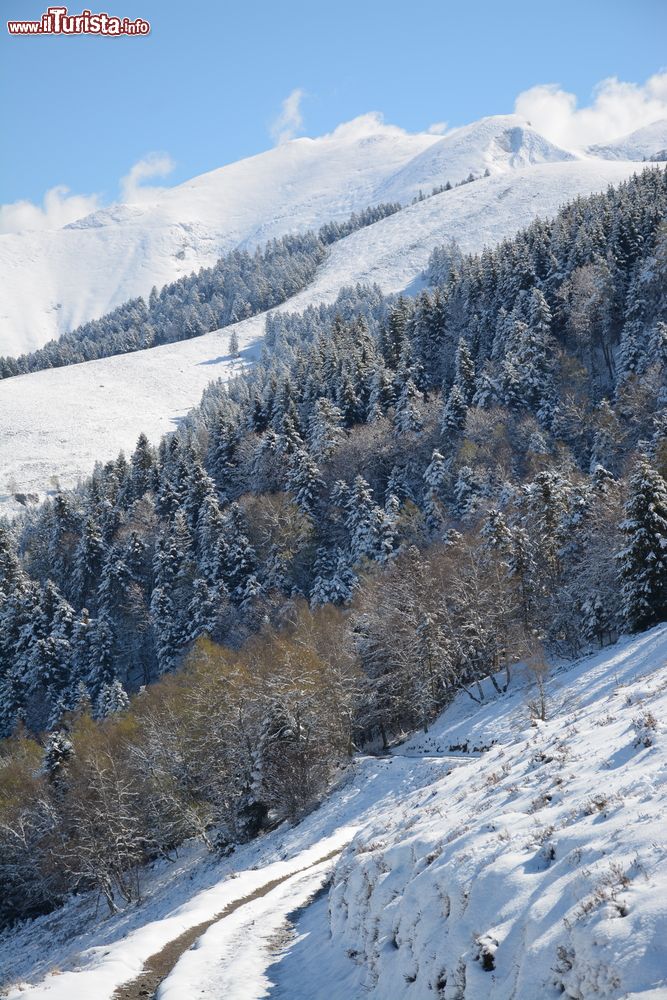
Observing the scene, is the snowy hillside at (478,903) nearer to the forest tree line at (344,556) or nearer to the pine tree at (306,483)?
the forest tree line at (344,556)

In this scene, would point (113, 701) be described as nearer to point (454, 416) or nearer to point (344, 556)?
point (344, 556)

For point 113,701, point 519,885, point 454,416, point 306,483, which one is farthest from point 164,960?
point 454,416

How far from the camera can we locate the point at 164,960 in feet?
48.5

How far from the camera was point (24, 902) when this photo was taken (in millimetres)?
43156

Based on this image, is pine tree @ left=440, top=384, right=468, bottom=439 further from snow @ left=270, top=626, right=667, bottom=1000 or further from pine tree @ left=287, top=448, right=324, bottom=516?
snow @ left=270, top=626, right=667, bottom=1000

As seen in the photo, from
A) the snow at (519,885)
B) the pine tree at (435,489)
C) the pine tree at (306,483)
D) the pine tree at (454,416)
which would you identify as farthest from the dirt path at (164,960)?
the pine tree at (454,416)

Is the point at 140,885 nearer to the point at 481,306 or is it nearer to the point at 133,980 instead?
the point at 133,980

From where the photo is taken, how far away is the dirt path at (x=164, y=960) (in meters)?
12.9

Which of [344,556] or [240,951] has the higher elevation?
[240,951]

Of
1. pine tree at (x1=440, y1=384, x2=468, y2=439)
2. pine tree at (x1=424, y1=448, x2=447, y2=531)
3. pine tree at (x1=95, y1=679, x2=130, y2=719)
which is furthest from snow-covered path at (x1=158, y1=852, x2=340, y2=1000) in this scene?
pine tree at (x1=440, y1=384, x2=468, y2=439)

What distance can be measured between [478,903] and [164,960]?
994cm

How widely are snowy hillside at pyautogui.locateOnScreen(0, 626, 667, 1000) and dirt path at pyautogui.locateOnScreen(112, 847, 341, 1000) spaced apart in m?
0.08

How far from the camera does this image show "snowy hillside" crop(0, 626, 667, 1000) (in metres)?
6.75

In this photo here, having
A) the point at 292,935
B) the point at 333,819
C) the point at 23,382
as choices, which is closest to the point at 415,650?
the point at 333,819
